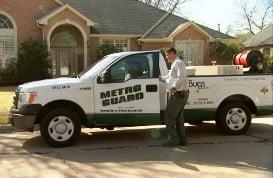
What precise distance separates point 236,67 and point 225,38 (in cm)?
2565

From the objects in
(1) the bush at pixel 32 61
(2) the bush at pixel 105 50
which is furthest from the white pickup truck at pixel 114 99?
(2) the bush at pixel 105 50

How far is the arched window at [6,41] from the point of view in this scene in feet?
101

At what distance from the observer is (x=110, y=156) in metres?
8.74

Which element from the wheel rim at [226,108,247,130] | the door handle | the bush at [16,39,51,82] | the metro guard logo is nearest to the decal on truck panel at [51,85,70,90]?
the metro guard logo

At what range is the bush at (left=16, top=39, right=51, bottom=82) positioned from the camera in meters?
29.6

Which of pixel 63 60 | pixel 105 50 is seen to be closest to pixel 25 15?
pixel 63 60

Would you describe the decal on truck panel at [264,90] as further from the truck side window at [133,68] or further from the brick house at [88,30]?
the brick house at [88,30]

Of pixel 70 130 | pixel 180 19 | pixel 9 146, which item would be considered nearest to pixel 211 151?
pixel 70 130

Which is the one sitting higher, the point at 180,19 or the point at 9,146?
the point at 180,19

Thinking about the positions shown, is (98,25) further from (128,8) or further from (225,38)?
(225,38)

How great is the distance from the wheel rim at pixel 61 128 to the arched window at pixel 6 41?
872 inches

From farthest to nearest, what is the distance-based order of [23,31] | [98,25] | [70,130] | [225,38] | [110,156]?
[225,38], [98,25], [23,31], [70,130], [110,156]

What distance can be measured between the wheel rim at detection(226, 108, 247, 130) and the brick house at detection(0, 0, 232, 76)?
2132 cm

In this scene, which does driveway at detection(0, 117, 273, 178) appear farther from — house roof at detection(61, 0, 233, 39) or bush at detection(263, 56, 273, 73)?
house roof at detection(61, 0, 233, 39)
